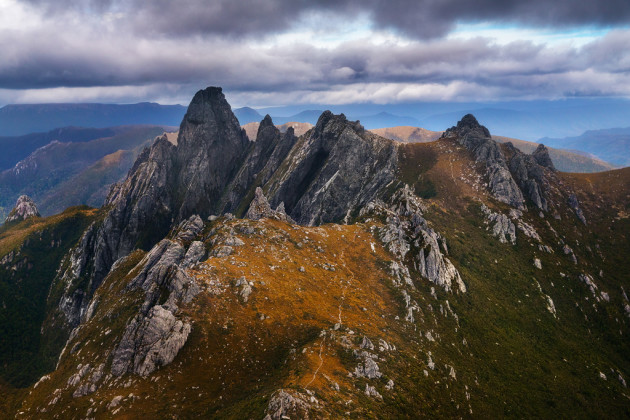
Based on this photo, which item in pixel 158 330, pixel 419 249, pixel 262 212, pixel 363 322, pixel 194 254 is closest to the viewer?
pixel 158 330

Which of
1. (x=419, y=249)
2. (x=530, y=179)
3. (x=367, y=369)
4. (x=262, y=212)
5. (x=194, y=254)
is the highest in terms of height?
(x=530, y=179)

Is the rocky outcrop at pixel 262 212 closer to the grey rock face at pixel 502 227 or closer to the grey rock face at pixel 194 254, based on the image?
the grey rock face at pixel 194 254

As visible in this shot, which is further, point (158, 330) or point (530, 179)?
point (530, 179)

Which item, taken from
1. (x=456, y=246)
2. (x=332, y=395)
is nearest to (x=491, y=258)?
(x=456, y=246)

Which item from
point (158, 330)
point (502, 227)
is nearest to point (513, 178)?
point (502, 227)

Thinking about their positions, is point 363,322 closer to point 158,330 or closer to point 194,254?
point 158,330

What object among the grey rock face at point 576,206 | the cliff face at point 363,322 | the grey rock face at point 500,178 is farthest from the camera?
the grey rock face at point 500,178

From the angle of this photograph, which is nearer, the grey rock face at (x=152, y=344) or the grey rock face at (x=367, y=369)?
the grey rock face at (x=367, y=369)

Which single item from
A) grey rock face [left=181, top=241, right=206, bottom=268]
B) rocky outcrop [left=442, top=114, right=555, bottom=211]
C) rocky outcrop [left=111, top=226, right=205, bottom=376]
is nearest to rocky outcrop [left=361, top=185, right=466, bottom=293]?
grey rock face [left=181, top=241, right=206, bottom=268]

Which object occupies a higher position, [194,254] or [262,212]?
[262,212]

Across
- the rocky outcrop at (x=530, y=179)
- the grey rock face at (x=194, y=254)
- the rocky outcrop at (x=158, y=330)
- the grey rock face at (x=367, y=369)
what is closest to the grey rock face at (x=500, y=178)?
the rocky outcrop at (x=530, y=179)

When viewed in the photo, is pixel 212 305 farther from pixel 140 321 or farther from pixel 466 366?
pixel 466 366
